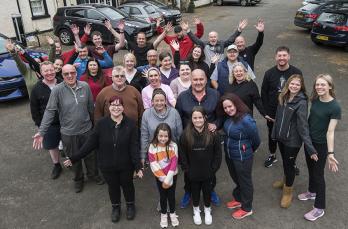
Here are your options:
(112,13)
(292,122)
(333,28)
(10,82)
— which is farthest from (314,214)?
(112,13)

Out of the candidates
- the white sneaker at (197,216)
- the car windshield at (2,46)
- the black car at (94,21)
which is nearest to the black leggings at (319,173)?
the white sneaker at (197,216)

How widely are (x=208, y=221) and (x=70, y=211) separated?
194cm

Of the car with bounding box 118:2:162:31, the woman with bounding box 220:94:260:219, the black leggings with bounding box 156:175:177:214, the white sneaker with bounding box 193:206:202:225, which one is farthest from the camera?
the car with bounding box 118:2:162:31

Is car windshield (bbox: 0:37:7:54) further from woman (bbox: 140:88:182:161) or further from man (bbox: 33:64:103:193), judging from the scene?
woman (bbox: 140:88:182:161)

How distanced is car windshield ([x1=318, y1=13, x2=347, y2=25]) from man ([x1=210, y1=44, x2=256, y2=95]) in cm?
826

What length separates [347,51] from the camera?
12.3 meters

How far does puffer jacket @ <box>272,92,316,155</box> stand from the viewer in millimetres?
3938

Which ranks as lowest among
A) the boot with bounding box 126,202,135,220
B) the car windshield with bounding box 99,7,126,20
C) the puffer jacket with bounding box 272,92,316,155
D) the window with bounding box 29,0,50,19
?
the boot with bounding box 126,202,135,220

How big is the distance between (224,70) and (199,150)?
70.8 inches

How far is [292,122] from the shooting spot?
13.4 feet

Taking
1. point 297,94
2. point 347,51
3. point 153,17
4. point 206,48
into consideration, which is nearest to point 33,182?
point 206,48

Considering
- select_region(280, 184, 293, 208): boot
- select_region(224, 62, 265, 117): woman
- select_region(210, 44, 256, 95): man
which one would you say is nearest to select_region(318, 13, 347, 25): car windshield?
select_region(210, 44, 256, 95): man

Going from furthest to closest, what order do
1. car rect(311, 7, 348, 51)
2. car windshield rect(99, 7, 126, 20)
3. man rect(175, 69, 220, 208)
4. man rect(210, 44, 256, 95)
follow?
car windshield rect(99, 7, 126, 20)
car rect(311, 7, 348, 51)
man rect(210, 44, 256, 95)
man rect(175, 69, 220, 208)

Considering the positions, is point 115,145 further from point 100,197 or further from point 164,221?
point 100,197
